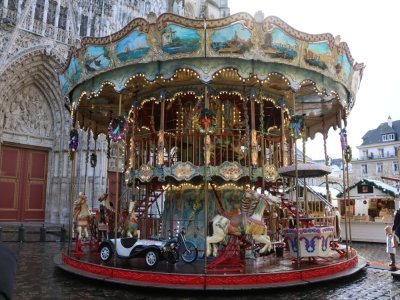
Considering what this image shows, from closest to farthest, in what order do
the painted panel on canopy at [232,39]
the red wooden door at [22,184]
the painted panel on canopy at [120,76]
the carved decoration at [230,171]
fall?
1. the painted panel on canopy at [232,39]
2. the painted panel on canopy at [120,76]
3. the carved decoration at [230,171]
4. the red wooden door at [22,184]

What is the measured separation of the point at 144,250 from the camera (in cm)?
902

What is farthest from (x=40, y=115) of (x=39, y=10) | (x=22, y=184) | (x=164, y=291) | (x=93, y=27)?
(x=164, y=291)

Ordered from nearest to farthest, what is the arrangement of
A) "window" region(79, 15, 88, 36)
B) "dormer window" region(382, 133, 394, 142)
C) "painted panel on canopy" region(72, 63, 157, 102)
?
"painted panel on canopy" region(72, 63, 157, 102), "window" region(79, 15, 88, 36), "dormer window" region(382, 133, 394, 142)

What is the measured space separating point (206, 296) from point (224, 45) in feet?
20.3

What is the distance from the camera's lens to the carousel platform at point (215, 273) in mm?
7789

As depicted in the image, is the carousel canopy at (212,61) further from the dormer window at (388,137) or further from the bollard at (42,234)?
the dormer window at (388,137)

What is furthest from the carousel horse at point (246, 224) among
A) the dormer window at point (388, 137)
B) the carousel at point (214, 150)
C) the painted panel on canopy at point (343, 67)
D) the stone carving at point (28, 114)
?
the dormer window at point (388, 137)

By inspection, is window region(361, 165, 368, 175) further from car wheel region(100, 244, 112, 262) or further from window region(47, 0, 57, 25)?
car wheel region(100, 244, 112, 262)

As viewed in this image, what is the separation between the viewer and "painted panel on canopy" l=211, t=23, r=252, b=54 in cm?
934

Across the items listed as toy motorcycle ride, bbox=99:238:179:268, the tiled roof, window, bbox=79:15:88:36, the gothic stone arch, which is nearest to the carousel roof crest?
toy motorcycle ride, bbox=99:238:179:268

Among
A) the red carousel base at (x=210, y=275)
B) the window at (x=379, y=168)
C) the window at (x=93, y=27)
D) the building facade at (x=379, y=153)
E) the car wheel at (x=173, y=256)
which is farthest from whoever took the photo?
the window at (x=379, y=168)

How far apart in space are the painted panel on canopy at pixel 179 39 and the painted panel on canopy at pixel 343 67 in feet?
14.9

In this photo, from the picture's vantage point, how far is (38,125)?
2406 centimetres

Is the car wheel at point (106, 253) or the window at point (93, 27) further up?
the window at point (93, 27)
